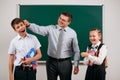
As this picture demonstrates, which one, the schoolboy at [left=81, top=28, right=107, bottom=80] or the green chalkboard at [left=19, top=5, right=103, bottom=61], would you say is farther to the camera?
the green chalkboard at [left=19, top=5, right=103, bottom=61]

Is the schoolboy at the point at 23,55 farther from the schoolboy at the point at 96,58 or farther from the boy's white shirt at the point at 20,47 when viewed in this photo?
the schoolboy at the point at 96,58

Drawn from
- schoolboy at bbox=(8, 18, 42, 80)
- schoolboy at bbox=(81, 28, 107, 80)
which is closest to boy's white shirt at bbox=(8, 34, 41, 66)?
schoolboy at bbox=(8, 18, 42, 80)

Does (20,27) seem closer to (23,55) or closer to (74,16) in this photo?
(23,55)

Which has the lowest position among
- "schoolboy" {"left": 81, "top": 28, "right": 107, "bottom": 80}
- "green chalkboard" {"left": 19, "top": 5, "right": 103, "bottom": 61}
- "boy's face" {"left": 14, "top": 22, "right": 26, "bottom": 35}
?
"schoolboy" {"left": 81, "top": 28, "right": 107, "bottom": 80}

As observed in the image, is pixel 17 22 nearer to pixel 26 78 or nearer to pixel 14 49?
pixel 14 49

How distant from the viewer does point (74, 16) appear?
12.7 ft

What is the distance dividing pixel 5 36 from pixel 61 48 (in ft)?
4.01

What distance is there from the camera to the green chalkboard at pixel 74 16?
12.6 feet

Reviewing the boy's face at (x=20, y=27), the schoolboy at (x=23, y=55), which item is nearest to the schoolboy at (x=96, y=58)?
the schoolboy at (x=23, y=55)

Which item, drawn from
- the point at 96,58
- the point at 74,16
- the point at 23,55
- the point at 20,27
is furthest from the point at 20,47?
the point at 74,16

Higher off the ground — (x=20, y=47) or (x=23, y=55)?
(x=20, y=47)

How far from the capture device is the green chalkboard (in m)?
3.84

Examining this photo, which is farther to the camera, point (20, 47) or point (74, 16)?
point (74, 16)

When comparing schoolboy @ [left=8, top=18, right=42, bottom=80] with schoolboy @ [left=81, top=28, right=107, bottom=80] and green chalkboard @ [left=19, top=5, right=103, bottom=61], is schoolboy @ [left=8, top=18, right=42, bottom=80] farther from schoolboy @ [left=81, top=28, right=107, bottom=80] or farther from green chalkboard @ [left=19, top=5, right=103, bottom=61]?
green chalkboard @ [left=19, top=5, right=103, bottom=61]
